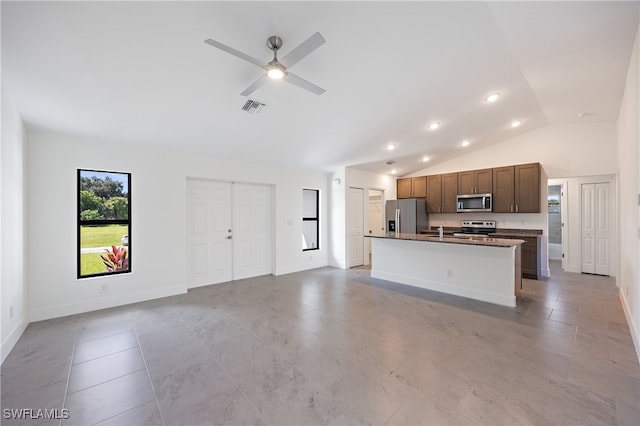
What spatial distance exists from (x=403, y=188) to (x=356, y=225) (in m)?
1.92

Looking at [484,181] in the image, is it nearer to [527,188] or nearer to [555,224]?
[527,188]

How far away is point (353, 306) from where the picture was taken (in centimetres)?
384

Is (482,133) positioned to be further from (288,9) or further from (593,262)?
(288,9)

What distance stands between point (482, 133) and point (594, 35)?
2.83 metres

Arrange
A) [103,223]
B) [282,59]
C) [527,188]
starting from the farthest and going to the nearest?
[527,188] → [103,223] → [282,59]

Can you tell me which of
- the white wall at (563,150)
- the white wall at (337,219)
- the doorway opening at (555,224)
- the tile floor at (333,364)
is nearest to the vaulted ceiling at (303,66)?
the white wall at (563,150)

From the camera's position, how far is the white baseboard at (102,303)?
3449 mm

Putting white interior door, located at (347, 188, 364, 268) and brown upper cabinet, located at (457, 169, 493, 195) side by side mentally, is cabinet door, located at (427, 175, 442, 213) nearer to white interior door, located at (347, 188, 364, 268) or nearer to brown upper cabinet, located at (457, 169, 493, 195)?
brown upper cabinet, located at (457, 169, 493, 195)

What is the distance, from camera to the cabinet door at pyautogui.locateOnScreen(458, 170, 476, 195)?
6.23 metres

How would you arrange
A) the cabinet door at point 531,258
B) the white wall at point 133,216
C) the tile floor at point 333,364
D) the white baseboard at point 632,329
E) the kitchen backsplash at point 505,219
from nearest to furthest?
the tile floor at point 333,364 < the white baseboard at point 632,329 < the white wall at point 133,216 < the cabinet door at point 531,258 < the kitchen backsplash at point 505,219

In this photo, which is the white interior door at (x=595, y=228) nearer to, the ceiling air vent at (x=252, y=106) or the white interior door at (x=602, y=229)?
the white interior door at (x=602, y=229)

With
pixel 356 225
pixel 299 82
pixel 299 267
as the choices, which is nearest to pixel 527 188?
pixel 356 225

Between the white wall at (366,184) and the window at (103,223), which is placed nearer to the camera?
the window at (103,223)

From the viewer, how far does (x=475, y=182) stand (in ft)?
20.3
